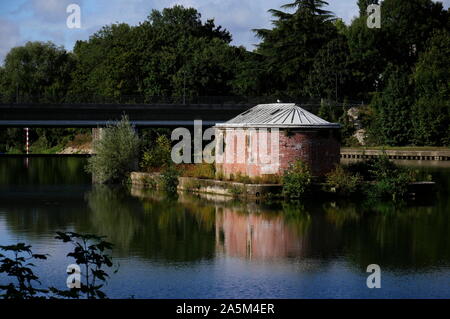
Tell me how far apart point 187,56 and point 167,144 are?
41.7 metres

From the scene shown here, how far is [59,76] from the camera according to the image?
112125 mm

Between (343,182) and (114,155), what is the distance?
50.4 feet

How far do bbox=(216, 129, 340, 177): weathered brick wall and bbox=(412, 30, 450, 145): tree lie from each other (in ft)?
125

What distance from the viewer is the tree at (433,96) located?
80.6 meters

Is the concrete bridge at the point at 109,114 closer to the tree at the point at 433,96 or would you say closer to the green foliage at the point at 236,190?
the tree at the point at 433,96

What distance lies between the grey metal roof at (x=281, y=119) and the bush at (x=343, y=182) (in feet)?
8.30

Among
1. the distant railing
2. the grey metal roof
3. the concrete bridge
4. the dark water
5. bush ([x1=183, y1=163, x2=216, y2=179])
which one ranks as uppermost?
the distant railing

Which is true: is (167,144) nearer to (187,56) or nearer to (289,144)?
(289,144)

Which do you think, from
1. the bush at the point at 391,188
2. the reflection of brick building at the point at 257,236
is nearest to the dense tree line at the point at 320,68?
the bush at the point at 391,188

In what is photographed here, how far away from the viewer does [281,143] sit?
143ft

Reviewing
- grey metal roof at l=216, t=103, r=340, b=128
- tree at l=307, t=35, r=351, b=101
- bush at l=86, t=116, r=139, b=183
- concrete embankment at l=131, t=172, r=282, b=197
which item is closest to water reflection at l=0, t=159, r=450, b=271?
concrete embankment at l=131, t=172, r=282, b=197

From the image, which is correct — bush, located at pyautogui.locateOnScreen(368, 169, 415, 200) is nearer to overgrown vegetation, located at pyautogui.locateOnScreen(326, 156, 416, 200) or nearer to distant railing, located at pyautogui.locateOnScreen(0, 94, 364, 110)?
overgrown vegetation, located at pyautogui.locateOnScreen(326, 156, 416, 200)

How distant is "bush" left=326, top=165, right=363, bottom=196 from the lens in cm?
4241
